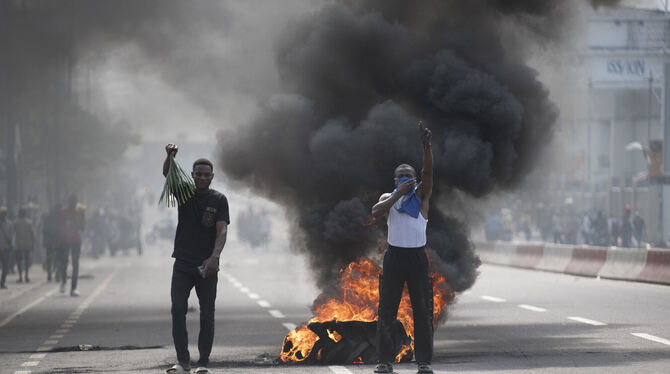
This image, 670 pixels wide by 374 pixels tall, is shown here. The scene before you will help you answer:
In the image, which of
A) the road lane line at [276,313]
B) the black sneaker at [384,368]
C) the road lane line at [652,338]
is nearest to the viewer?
the black sneaker at [384,368]

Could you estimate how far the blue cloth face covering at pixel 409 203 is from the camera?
350 inches

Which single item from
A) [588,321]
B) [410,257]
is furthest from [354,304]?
[588,321]

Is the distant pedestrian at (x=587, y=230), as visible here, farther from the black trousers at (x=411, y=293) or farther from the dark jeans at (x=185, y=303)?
the dark jeans at (x=185, y=303)

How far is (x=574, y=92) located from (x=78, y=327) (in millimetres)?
7934

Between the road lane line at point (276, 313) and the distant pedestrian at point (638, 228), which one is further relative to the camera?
the distant pedestrian at point (638, 228)

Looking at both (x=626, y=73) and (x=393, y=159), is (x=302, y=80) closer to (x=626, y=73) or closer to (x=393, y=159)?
(x=393, y=159)

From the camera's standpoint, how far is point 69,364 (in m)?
10.8

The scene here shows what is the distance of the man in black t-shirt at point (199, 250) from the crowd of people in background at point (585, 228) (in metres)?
28.4

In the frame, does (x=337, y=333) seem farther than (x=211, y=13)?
No

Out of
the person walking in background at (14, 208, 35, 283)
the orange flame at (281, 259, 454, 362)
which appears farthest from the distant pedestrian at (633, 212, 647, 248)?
the orange flame at (281, 259, 454, 362)

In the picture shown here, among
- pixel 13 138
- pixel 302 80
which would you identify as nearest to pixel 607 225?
pixel 13 138

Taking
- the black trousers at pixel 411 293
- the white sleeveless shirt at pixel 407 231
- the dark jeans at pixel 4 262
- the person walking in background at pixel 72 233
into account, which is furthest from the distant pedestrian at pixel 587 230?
the white sleeveless shirt at pixel 407 231

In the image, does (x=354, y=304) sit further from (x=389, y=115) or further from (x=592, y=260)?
(x=592, y=260)

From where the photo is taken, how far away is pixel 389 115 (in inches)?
502
